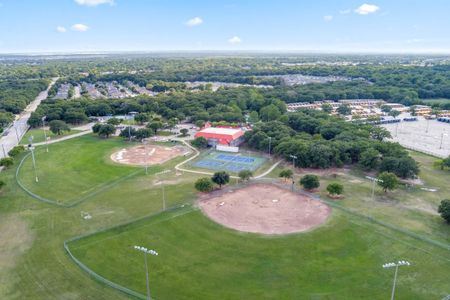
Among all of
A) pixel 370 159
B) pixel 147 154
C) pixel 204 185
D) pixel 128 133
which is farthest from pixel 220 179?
pixel 128 133

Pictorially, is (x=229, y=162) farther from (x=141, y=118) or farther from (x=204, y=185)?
(x=141, y=118)

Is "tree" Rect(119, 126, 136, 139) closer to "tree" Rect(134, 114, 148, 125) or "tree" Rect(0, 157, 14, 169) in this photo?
"tree" Rect(134, 114, 148, 125)

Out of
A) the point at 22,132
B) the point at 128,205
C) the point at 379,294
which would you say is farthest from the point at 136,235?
the point at 22,132

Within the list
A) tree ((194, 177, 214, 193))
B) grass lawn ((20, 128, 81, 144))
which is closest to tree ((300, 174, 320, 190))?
tree ((194, 177, 214, 193))

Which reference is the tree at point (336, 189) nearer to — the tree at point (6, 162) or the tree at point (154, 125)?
the tree at point (154, 125)

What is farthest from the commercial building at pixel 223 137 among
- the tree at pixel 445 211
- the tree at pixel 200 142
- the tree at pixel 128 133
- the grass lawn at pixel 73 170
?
the tree at pixel 445 211
